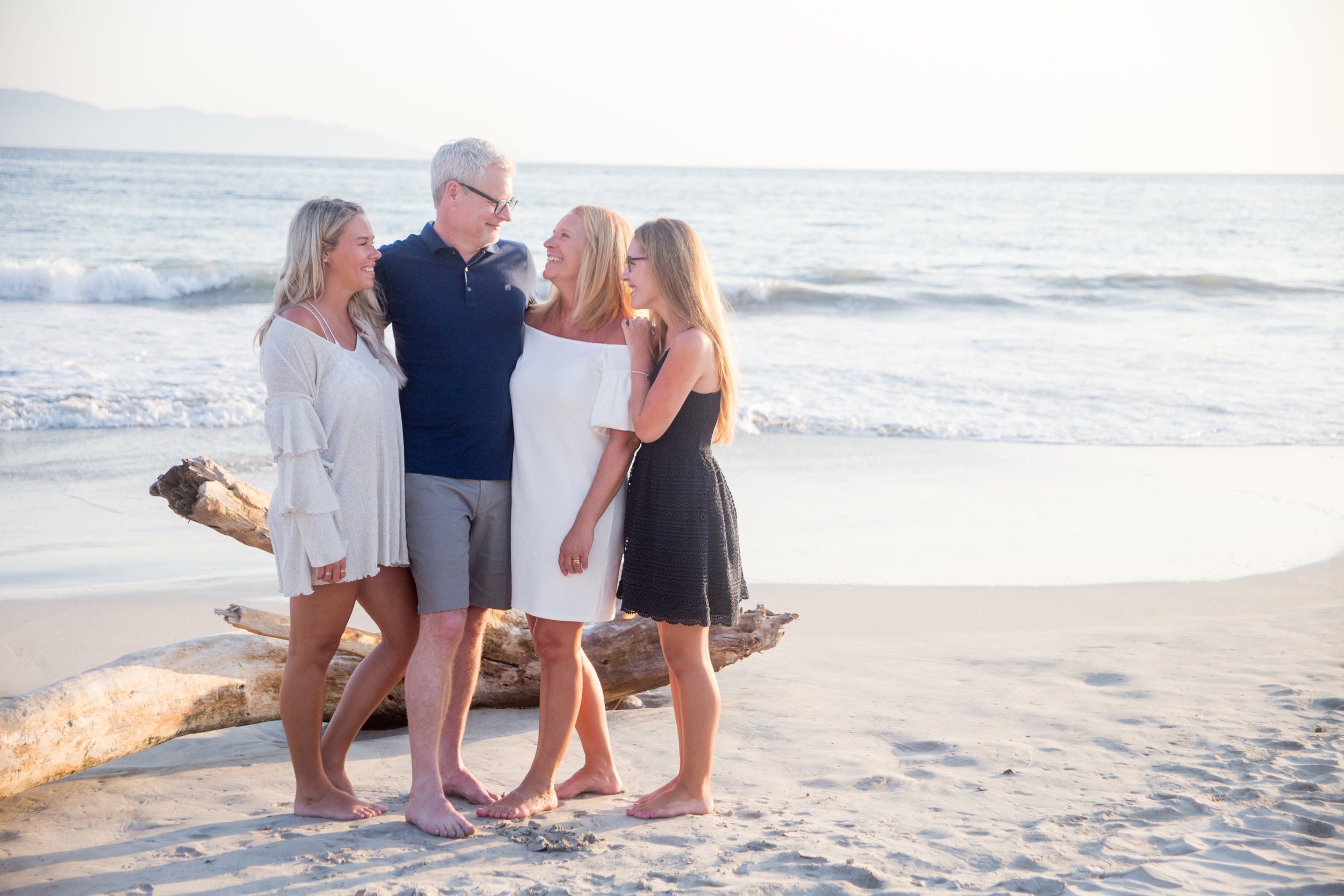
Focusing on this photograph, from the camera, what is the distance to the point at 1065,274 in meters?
24.4

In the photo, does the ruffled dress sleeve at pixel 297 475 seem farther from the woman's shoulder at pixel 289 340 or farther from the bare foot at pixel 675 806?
the bare foot at pixel 675 806

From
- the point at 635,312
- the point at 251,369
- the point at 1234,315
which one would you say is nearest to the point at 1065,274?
the point at 1234,315

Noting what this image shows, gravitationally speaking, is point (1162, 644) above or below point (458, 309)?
below

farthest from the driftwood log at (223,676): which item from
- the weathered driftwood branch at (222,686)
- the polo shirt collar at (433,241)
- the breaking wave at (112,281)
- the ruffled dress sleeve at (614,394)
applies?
the breaking wave at (112,281)

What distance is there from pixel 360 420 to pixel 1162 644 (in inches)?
154

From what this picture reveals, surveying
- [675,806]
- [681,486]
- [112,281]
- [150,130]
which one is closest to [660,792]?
[675,806]

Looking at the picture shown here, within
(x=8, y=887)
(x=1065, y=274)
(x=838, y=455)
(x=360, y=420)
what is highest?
(x=1065, y=274)

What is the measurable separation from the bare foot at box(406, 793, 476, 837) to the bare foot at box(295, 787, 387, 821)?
15 centimetres

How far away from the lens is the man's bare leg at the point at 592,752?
338 cm

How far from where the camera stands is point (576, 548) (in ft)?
10.1

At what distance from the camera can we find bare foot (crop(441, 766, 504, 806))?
10.6 ft

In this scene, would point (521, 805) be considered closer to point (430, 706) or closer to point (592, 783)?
point (592, 783)

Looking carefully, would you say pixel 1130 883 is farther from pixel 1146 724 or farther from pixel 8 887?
pixel 8 887

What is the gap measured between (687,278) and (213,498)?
1726 millimetres
